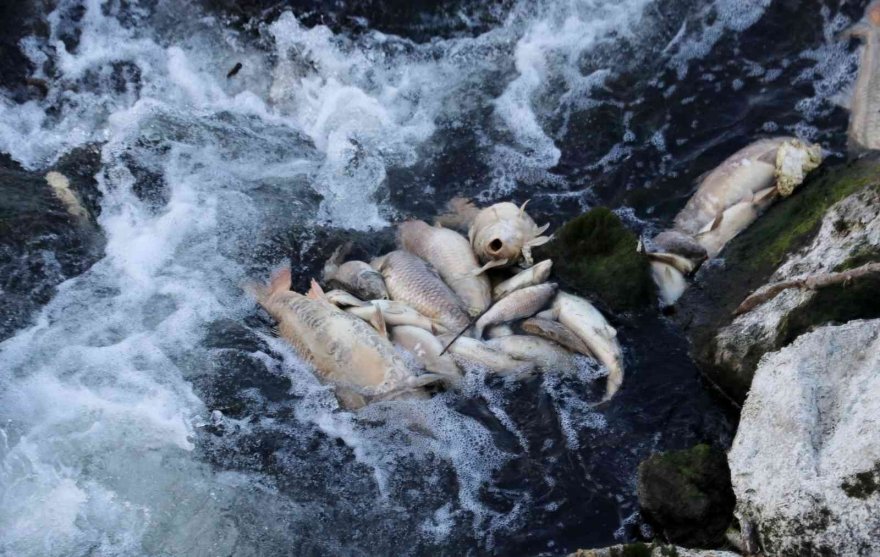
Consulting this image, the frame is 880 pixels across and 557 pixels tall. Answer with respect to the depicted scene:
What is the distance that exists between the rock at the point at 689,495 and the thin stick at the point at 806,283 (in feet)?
3.76

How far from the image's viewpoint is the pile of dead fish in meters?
6.23

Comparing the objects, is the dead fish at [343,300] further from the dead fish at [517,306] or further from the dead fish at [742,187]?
the dead fish at [742,187]

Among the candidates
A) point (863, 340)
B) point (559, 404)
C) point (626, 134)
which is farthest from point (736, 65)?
point (863, 340)

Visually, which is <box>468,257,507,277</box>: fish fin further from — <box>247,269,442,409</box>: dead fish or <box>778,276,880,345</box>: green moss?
<box>778,276,880,345</box>: green moss

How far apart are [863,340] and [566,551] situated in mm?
2080

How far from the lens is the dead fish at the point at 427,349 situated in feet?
20.6

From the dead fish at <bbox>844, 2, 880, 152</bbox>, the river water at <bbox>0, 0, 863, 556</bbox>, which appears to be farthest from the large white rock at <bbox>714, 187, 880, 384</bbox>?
the dead fish at <bbox>844, 2, 880, 152</bbox>

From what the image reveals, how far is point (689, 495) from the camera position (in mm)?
4910

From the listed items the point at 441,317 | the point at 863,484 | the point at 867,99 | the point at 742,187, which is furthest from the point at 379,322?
the point at 867,99

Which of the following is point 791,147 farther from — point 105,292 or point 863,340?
point 105,292

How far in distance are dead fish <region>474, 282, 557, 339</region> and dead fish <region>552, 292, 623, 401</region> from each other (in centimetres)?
12

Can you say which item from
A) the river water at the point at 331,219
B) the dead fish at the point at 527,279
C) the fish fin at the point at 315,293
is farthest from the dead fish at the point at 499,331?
the fish fin at the point at 315,293

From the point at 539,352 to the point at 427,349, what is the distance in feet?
2.62

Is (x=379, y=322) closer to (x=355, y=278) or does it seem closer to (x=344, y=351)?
(x=344, y=351)
